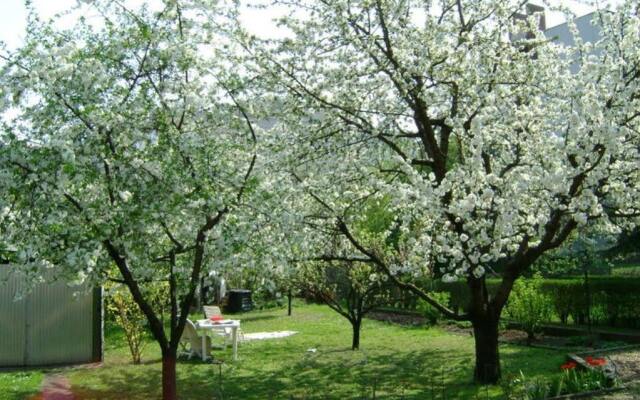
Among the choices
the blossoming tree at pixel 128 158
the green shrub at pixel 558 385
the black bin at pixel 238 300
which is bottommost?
the green shrub at pixel 558 385

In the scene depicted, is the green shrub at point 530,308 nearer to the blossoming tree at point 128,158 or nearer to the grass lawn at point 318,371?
the grass lawn at point 318,371

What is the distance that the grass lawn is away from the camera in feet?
29.2

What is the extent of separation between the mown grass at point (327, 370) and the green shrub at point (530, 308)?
96cm

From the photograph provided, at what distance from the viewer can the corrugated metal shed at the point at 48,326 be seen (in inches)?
466

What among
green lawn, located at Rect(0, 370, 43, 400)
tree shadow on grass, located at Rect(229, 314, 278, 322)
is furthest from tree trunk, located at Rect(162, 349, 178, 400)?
tree shadow on grass, located at Rect(229, 314, 278, 322)

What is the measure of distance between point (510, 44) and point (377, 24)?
1899mm

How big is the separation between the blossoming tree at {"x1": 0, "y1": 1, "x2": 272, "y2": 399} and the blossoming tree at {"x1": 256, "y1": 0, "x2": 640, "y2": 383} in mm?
1555

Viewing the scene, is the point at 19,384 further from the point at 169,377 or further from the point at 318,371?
the point at 318,371

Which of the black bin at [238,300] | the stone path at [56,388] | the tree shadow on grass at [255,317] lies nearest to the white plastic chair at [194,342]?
the stone path at [56,388]

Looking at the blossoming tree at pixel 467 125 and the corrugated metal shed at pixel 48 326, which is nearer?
the blossoming tree at pixel 467 125

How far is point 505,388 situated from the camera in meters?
6.93

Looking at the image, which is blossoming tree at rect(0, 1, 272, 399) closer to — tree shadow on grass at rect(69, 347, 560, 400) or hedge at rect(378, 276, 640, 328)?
tree shadow on grass at rect(69, 347, 560, 400)

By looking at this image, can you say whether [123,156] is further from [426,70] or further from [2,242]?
[426,70]

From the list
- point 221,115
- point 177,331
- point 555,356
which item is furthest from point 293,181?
point 555,356
